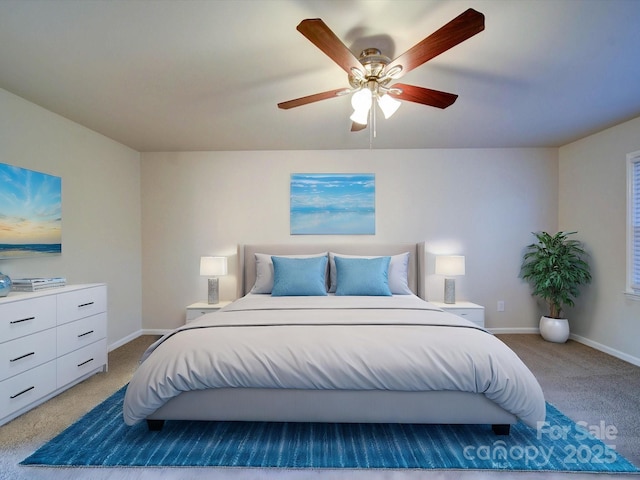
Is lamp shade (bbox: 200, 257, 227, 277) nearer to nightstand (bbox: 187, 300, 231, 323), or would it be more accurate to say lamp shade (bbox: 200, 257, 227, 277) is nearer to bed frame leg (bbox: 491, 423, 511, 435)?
nightstand (bbox: 187, 300, 231, 323)

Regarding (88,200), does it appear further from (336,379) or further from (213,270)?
(336,379)

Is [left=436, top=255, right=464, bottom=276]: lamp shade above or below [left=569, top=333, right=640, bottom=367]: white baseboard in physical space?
above

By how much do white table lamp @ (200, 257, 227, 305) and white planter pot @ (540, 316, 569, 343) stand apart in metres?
3.79

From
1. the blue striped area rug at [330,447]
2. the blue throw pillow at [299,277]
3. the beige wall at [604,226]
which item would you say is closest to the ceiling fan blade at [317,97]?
the blue throw pillow at [299,277]

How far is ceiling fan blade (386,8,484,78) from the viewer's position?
1432 mm

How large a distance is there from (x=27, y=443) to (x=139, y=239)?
270 centimetres

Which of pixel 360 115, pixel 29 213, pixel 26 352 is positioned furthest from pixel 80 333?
pixel 360 115

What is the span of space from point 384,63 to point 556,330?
A: 357cm

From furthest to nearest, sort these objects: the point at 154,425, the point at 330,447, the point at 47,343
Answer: the point at 47,343, the point at 154,425, the point at 330,447

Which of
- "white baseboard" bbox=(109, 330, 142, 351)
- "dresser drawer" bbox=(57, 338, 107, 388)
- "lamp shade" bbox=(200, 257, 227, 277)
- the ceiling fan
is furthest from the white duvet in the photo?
"white baseboard" bbox=(109, 330, 142, 351)

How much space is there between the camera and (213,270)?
12.8 feet

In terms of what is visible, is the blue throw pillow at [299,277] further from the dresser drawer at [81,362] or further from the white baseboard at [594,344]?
the white baseboard at [594,344]

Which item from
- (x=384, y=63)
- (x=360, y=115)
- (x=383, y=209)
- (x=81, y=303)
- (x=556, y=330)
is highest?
(x=384, y=63)

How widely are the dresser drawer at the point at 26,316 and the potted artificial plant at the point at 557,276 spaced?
4671 mm
